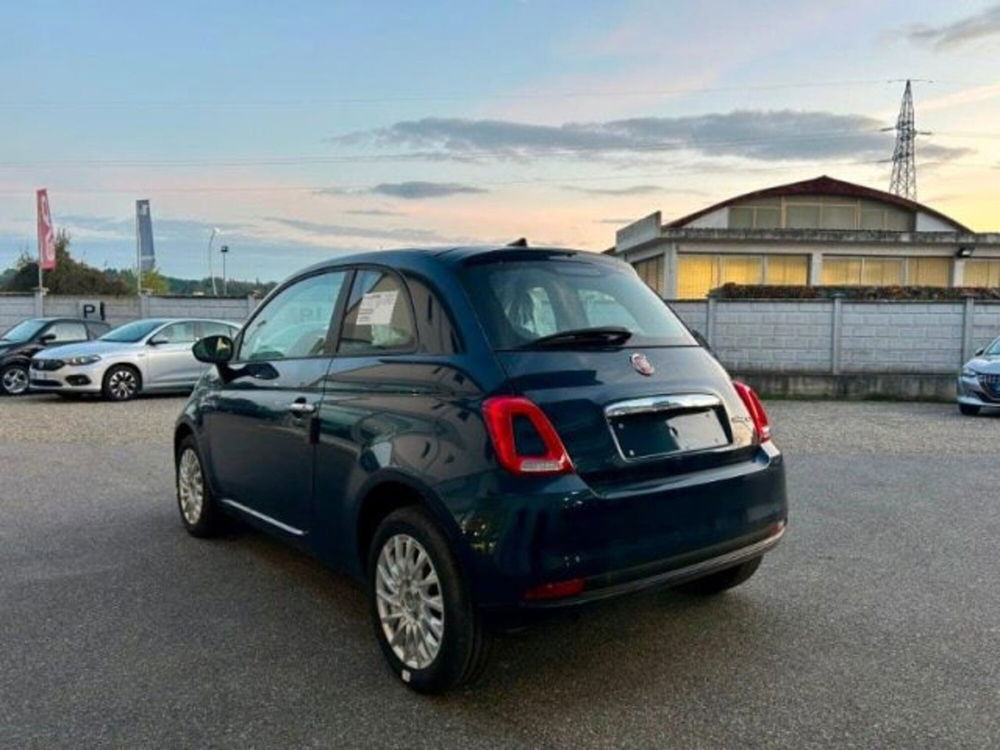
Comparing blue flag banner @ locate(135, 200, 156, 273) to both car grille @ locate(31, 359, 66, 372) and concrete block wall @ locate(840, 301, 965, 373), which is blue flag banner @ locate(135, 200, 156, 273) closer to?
car grille @ locate(31, 359, 66, 372)

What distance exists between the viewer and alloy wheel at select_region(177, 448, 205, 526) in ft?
17.5

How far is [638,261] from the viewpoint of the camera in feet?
97.3

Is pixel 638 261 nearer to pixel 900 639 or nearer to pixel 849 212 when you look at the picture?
pixel 849 212

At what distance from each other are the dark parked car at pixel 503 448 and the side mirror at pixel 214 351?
907 millimetres

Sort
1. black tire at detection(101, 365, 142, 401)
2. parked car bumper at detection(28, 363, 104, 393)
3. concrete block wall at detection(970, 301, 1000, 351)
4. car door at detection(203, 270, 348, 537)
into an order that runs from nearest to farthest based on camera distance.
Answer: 1. car door at detection(203, 270, 348, 537)
2. parked car bumper at detection(28, 363, 104, 393)
3. black tire at detection(101, 365, 142, 401)
4. concrete block wall at detection(970, 301, 1000, 351)

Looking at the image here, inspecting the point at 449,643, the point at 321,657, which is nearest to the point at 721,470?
the point at 449,643

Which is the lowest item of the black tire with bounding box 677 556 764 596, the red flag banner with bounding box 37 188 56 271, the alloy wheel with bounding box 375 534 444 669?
the black tire with bounding box 677 556 764 596

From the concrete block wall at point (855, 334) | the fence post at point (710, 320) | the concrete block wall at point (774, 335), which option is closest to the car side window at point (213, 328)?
the concrete block wall at point (855, 334)

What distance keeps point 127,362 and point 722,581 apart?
12.2 m

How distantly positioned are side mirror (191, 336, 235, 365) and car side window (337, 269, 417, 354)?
1.34 meters

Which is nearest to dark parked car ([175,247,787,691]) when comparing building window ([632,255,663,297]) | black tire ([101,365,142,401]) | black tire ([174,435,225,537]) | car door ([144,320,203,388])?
black tire ([174,435,225,537])

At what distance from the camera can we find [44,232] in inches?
984

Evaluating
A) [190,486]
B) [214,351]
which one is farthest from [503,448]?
[190,486]

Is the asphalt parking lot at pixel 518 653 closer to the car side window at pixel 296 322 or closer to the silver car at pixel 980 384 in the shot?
the car side window at pixel 296 322
